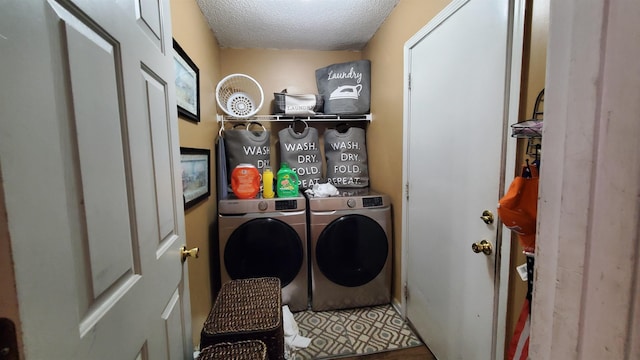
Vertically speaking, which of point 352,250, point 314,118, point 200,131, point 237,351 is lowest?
point 237,351

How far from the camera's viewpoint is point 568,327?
0.42 meters

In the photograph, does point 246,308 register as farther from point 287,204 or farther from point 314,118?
point 314,118

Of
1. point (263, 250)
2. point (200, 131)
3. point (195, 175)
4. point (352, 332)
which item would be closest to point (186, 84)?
point (200, 131)

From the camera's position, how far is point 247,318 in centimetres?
129

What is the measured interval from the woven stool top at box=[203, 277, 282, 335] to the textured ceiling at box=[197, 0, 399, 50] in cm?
196

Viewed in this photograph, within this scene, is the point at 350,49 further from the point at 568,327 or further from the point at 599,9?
the point at 568,327

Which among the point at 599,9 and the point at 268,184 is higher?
the point at 599,9

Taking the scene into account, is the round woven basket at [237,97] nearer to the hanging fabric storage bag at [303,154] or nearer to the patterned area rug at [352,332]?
the hanging fabric storage bag at [303,154]

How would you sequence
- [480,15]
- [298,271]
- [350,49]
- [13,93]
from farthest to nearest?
[350,49] → [298,271] → [480,15] → [13,93]

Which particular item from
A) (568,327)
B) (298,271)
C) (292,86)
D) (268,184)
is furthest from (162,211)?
(292,86)

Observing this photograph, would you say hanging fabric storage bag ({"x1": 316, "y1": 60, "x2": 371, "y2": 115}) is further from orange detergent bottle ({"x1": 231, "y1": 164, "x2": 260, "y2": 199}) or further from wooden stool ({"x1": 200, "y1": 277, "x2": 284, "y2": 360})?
wooden stool ({"x1": 200, "y1": 277, "x2": 284, "y2": 360})

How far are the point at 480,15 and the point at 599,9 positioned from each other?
90 centimetres

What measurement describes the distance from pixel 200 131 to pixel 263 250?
994 mm

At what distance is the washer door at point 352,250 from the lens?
200cm
